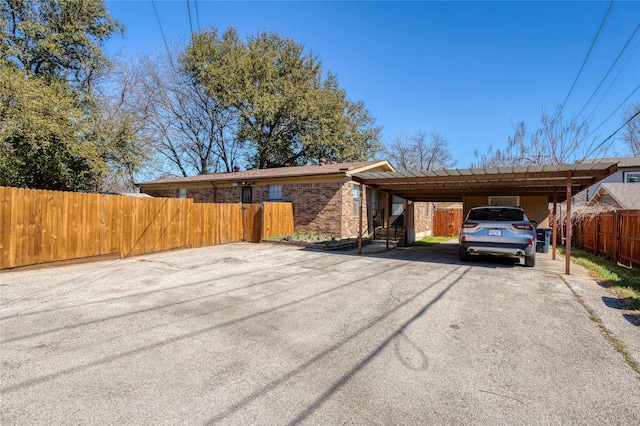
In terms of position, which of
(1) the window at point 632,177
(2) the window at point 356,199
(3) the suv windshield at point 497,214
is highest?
(1) the window at point 632,177

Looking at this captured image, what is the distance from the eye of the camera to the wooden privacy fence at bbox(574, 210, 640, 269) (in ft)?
30.8

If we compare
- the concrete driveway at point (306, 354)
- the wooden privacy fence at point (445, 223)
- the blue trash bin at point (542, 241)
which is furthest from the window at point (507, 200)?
the concrete driveway at point (306, 354)

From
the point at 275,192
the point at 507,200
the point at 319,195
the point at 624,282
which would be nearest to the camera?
the point at 624,282

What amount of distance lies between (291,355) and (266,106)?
24087mm

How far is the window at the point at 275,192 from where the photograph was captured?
16.2m

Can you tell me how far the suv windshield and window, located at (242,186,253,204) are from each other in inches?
454

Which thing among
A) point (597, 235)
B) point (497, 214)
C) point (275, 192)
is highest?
point (275, 192)

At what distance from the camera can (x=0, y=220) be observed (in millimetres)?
6805

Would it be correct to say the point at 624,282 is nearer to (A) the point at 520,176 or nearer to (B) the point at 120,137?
(A) the point at 520,176

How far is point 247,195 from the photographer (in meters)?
17.4

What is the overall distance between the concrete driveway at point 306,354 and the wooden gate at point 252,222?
7924mm

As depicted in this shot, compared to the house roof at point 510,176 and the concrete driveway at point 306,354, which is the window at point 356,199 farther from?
the concrete driveway at point 306,354

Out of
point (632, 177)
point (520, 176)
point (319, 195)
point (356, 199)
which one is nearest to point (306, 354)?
point (520, 176)

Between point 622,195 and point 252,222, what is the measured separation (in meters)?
18.1
